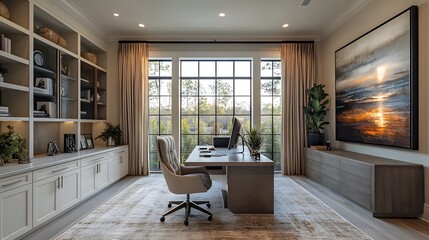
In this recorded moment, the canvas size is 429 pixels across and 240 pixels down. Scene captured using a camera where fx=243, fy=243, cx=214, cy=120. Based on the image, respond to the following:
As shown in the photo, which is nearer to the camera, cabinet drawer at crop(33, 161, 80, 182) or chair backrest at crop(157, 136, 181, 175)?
cabinet drawer at crop(33, 161, 80, 182)

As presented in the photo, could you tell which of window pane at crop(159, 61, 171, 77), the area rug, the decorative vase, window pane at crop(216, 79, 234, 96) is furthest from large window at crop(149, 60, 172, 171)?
the area rug

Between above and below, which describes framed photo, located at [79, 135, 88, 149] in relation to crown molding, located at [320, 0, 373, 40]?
below

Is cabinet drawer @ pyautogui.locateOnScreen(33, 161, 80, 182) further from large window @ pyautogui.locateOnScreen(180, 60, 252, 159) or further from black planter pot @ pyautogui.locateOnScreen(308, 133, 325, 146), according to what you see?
black planter pot @ pyautogui.locateOnScreen(308, 133, 325, 146)

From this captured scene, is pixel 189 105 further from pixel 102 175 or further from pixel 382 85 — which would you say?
pixel 382 85

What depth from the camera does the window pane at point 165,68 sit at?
19.2 ft

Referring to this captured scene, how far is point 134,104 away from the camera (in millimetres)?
5465

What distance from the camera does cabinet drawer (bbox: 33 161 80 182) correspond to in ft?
8.96

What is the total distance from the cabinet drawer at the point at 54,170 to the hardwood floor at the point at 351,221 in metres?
0.59

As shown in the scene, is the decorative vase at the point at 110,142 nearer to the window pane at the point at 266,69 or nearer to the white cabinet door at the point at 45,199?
the white cabinet door at the point at 45,199

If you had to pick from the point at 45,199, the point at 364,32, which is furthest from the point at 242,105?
the point at 45,199

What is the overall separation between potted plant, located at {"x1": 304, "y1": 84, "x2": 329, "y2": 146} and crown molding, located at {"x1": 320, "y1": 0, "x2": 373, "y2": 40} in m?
1.21

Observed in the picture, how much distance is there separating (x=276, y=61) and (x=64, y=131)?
4.74 metres

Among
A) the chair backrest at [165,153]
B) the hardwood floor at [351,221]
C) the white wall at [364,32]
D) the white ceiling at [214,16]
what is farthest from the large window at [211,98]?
the chair backrest at [165,153]

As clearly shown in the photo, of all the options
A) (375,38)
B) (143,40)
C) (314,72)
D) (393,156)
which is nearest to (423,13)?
(375,38)
